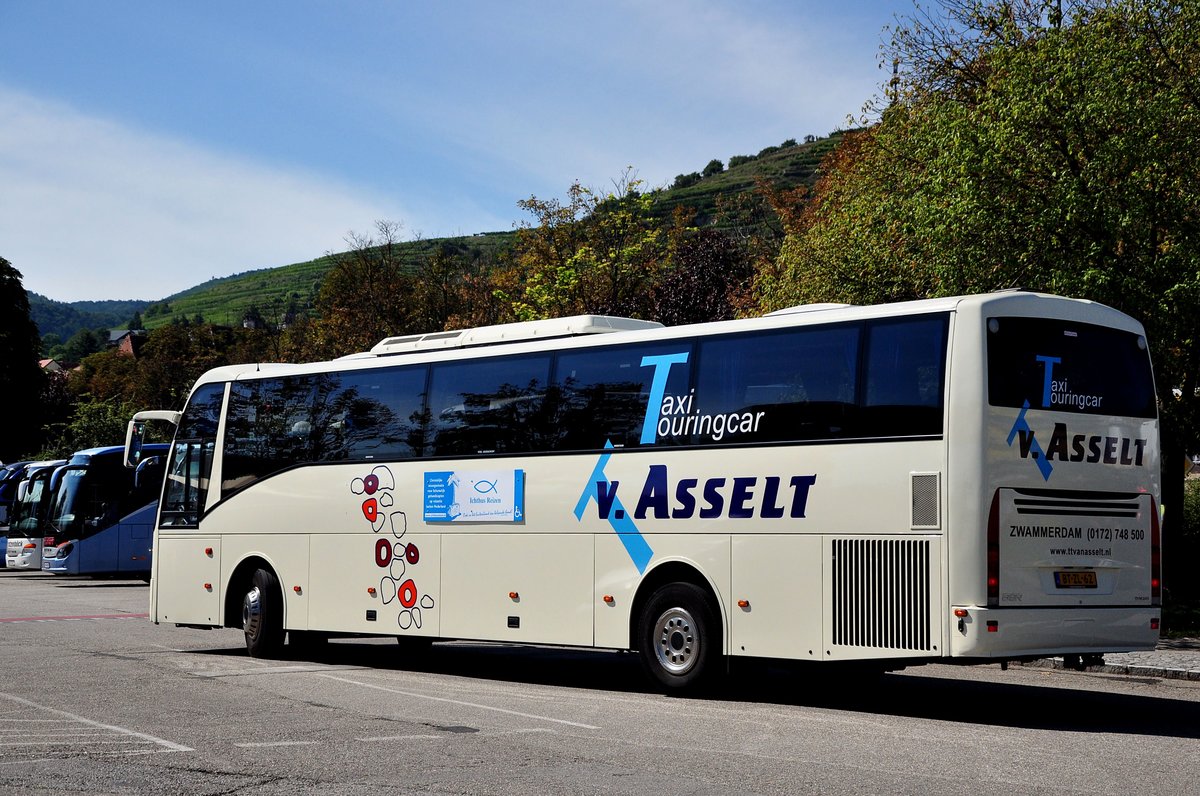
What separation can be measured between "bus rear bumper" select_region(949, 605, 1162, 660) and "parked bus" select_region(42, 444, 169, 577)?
27190 mm

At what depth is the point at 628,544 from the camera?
1427cm

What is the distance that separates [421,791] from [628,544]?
20.7 ft

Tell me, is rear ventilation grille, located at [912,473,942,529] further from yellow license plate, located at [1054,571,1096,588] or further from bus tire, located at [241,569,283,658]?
bus tire, located at [241,569,283,658]

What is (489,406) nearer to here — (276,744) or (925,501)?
(925,501)

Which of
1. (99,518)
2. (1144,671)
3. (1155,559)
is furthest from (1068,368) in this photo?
(99,518)

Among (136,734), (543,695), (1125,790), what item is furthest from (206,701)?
(1125,790)

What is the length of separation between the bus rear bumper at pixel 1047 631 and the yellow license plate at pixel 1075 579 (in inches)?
8.3

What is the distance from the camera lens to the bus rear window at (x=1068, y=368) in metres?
11.9

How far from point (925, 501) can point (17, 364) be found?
68406mm

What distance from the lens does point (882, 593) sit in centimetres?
1216

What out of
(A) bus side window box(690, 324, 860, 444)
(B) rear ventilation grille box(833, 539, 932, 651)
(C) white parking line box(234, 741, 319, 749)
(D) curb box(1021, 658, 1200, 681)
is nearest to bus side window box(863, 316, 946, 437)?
(A) bus side window box(690, 324, 860, 444)

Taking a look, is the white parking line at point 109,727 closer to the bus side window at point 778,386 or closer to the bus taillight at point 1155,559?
the bus side window at point 778,386

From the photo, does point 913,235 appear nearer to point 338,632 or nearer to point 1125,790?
point 338,632

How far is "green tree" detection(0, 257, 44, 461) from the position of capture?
7175cm
